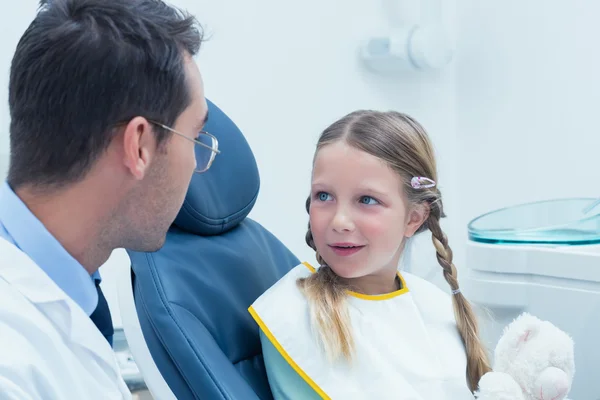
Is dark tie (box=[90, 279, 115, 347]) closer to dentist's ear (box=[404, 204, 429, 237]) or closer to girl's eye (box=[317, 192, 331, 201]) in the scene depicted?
girl's eye (box=[317, 192, 331, 201])

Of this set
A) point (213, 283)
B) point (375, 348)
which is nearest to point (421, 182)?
point (375, 348)

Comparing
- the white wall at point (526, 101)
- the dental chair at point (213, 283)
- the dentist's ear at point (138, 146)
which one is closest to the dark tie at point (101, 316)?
the dental chair at point (213, 283)

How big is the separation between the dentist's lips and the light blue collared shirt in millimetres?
512

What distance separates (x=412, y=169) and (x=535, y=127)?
138cm

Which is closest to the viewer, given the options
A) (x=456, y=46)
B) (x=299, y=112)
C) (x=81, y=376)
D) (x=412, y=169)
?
(x=81, y=376)

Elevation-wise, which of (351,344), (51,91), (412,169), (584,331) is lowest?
(584,331)

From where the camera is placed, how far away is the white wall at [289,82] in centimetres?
212

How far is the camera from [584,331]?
5.38 ft

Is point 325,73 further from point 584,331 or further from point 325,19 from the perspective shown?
point 584,331

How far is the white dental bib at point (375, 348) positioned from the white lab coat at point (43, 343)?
0.39 meters

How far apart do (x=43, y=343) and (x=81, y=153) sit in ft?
0.76

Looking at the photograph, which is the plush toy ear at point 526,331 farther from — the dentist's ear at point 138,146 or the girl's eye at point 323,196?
the dentist's ear at point 138,146

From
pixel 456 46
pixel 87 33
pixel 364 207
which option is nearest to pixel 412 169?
pixel 364 207

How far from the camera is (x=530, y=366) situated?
1261 mm
